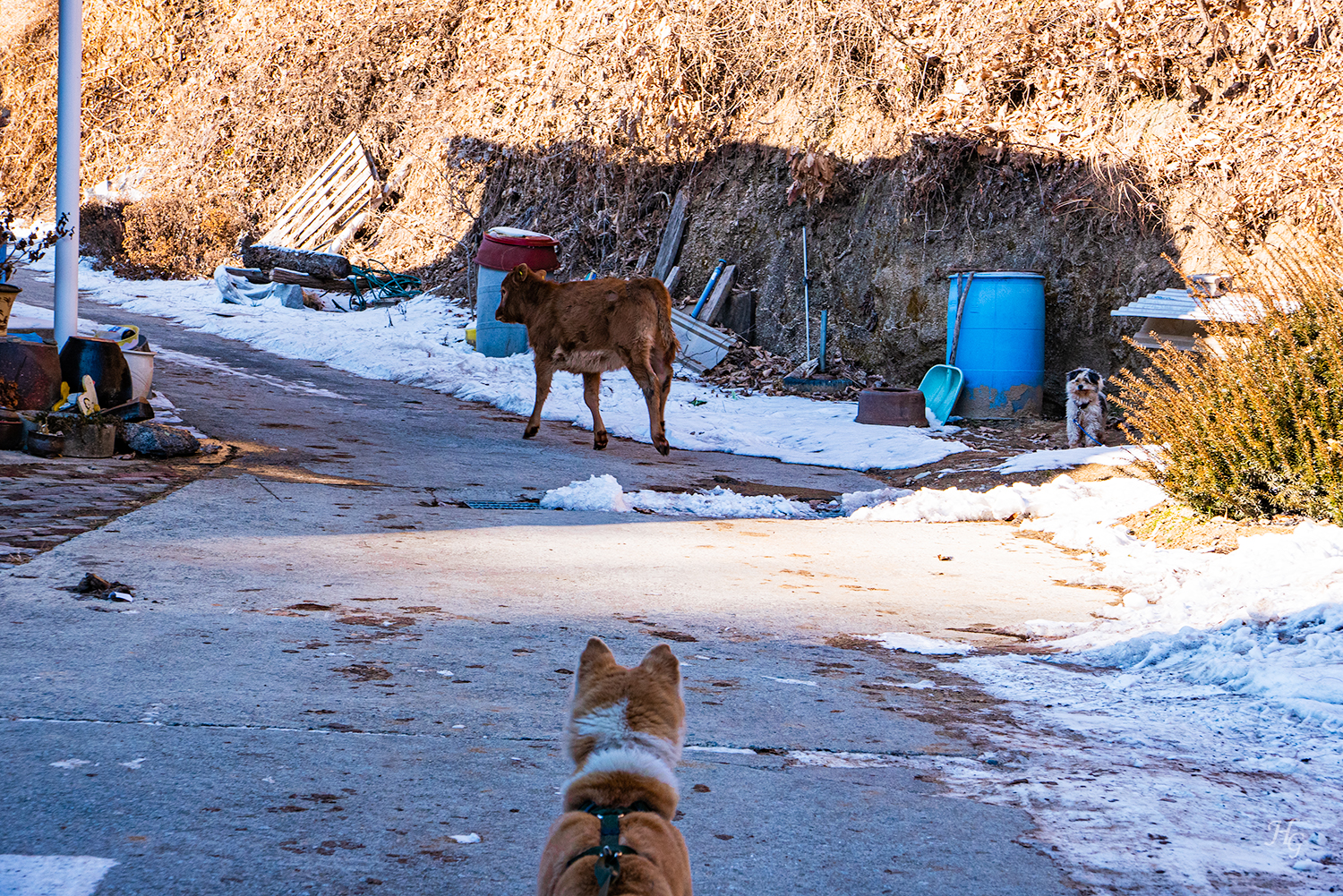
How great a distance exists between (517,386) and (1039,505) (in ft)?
23.7

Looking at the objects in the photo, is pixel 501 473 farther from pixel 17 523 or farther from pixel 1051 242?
pixel 1051 242

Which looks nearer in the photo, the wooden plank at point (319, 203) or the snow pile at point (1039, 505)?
the snow pile at point (1039, 505)

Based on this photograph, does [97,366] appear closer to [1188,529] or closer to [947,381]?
[1188,529]

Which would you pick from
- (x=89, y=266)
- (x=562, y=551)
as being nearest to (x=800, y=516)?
(x=562, y=551)

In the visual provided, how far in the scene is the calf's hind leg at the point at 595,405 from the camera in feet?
34.1

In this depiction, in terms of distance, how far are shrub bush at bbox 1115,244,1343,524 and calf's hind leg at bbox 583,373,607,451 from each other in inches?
191

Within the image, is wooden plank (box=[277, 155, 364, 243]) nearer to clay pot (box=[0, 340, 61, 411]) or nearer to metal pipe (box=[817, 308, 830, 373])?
metal pipe (box=[817, 308, 830, 373])

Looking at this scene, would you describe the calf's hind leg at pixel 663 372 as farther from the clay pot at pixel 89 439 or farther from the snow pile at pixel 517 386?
the clay pot at pixel 89 439

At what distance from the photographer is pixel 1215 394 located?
22.8 ft

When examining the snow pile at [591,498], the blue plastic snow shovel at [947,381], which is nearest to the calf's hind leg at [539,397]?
the snow pile at [591,498]

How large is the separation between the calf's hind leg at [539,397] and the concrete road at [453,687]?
2818 mm

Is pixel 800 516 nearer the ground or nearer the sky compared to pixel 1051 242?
nearer the ground

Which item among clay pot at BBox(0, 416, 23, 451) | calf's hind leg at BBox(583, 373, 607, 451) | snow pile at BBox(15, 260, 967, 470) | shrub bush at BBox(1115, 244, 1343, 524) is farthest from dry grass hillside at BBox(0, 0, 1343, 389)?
clay pot at BBox(0, 416, 23, 451)

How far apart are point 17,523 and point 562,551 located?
9.00ft
